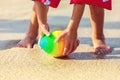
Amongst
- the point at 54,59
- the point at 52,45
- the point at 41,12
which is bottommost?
the point at 54,59

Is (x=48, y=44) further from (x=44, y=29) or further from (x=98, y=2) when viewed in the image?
(x=98, y=2)

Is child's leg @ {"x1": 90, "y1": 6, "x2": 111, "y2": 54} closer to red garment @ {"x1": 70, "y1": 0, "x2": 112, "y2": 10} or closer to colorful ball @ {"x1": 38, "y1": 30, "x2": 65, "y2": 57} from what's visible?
red garment @ {"x1": 70, "y1": 0, "x2": 112, "y2": 10}

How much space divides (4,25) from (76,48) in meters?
0.87

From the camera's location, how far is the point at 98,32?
3008 millimetres

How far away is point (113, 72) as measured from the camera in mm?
2561

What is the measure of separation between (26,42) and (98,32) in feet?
1.89

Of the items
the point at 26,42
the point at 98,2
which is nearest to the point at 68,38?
the point at 98,2

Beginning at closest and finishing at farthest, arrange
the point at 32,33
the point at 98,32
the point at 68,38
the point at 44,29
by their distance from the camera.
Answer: the point at 68,38, the point at 44,29, the point at 98,32, the point at 32,33

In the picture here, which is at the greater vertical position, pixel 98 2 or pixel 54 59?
pixel 98 2

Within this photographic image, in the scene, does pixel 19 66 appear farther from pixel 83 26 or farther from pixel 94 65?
pixel 83 26

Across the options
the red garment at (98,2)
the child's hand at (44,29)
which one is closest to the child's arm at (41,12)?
the child's hand at (44,29)

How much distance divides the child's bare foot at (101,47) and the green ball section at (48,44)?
38cm

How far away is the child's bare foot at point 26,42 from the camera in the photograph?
3.03 m

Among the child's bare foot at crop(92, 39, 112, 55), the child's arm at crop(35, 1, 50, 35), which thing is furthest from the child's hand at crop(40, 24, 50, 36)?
the child's bare foot at crop(92, 39, 112, 55)
